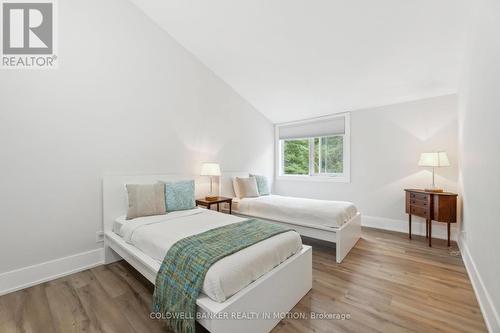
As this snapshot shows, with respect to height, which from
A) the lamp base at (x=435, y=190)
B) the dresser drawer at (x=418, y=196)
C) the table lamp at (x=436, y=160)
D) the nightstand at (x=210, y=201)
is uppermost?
the table lamp at (x=436, y=160)

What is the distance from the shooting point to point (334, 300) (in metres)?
1.90

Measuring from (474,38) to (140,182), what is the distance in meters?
3.76

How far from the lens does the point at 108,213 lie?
104 inches

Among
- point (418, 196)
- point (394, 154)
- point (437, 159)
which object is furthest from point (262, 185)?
point (437, 159)

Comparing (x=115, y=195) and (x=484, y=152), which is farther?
(x=115, y=195)

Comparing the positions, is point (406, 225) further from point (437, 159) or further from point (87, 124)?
point (87, 124)

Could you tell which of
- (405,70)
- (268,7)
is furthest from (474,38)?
(268,7)

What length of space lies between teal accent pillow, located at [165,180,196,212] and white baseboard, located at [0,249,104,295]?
36.1 inches

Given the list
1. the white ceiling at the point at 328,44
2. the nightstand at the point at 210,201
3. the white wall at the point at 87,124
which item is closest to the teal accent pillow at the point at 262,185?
the nightstand at the point at 210,201

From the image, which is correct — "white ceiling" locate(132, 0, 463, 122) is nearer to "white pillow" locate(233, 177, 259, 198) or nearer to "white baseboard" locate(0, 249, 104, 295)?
"white pillow" locate(233, 177, 259, 198)

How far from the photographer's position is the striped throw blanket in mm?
1370

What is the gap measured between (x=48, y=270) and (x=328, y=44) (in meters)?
3.98

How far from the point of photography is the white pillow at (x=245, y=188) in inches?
155

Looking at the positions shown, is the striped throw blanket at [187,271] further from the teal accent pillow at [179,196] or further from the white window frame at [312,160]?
the white window frame at [312,160]
